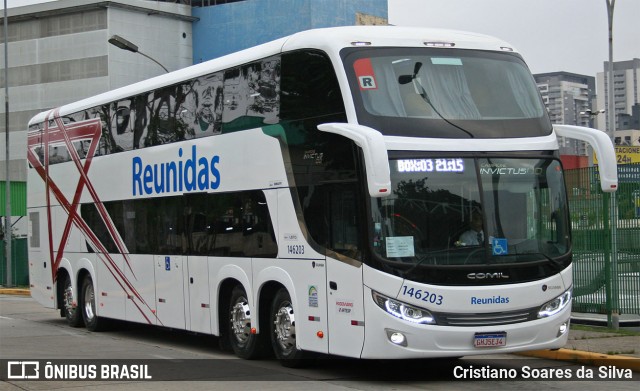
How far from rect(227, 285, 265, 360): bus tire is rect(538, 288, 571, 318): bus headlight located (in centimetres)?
415

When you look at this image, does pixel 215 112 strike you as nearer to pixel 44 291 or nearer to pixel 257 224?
pixel 257 224

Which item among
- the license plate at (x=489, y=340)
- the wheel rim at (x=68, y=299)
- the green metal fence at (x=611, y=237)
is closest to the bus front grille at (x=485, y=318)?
the license plate at (x=489, y=340)

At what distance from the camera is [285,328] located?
13.6 m

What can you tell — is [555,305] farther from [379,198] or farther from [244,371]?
[244,371]

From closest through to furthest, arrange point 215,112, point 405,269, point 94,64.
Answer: point 405,269 → point 215,112 → point 94,64

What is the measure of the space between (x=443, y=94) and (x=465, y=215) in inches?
59.4

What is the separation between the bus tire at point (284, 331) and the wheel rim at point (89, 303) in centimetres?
740

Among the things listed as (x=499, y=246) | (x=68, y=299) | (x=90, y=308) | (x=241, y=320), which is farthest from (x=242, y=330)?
(x=68, y=299)

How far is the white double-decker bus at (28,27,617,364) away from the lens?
11500 millimetres

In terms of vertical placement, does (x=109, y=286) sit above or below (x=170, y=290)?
below

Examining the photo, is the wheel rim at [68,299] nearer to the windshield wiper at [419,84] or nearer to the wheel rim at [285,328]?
the wheel rim at [285,328]

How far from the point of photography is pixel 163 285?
1716 cm

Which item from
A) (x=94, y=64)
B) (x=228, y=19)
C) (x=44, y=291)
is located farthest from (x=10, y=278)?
(x=228, y=19)

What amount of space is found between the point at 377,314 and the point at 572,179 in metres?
7.20
